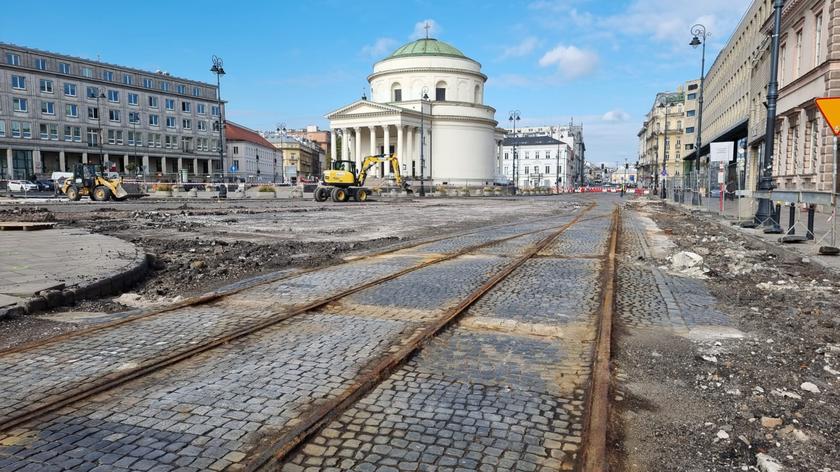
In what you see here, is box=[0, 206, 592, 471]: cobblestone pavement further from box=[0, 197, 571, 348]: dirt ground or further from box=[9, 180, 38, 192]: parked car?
box=[9, 180, 38, 192]: parked car

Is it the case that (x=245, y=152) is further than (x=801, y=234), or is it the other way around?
(x=245, y=152)

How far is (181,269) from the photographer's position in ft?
33.8

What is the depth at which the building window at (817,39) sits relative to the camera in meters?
25.2

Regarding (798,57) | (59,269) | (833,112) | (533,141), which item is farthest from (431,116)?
(59,269)

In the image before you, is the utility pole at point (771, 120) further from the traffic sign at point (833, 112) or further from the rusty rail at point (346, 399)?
the rusty rail at point (346, 399)

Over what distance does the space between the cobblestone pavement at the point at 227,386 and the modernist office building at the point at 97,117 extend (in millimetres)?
72950

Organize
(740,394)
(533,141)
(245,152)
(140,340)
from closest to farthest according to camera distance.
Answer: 1. (740,394)
2. (140,340)
3. (245,152)
4. (533,141)

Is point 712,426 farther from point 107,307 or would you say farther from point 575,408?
point 107,307

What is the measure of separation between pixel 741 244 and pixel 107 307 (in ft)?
47.6

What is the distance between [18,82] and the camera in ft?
249

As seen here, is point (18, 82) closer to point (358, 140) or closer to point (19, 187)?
point (19, 187)

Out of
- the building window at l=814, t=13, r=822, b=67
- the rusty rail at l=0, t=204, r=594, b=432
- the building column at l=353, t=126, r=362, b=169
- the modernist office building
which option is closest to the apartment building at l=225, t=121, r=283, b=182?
the modernist office building

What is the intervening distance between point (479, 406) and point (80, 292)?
20.0 ft

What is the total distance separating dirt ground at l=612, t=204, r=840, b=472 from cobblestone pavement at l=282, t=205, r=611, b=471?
39 cm
